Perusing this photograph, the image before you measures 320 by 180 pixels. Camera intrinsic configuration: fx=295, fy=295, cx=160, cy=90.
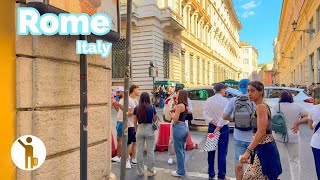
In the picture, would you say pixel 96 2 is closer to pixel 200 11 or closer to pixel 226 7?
pixel 200 11

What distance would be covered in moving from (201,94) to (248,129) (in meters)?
7.12

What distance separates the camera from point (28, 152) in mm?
3047

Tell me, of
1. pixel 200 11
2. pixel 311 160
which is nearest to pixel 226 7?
pixel 200 11

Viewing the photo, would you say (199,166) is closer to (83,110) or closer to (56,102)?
(56,102)

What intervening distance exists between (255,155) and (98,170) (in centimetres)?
217

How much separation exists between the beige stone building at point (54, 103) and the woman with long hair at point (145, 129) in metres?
1.32

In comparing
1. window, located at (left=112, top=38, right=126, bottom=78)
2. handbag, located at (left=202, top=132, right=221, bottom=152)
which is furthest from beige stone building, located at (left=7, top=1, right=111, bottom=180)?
window, located at (left=112, top=38, right=126, bottom=78)

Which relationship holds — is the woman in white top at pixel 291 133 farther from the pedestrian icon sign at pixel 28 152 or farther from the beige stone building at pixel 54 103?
the pedestrian icon sign at pixel 28 152

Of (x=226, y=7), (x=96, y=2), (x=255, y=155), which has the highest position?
(x=226, y=7)

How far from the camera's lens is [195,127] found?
1202cm

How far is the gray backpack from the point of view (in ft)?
14.9

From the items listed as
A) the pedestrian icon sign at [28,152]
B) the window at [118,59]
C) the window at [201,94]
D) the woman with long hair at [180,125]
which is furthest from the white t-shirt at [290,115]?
the window at [118,59]

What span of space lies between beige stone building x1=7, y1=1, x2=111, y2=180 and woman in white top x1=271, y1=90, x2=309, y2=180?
291 centimetres

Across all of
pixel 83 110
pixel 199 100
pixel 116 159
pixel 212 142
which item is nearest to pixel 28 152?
pixel 83 110
